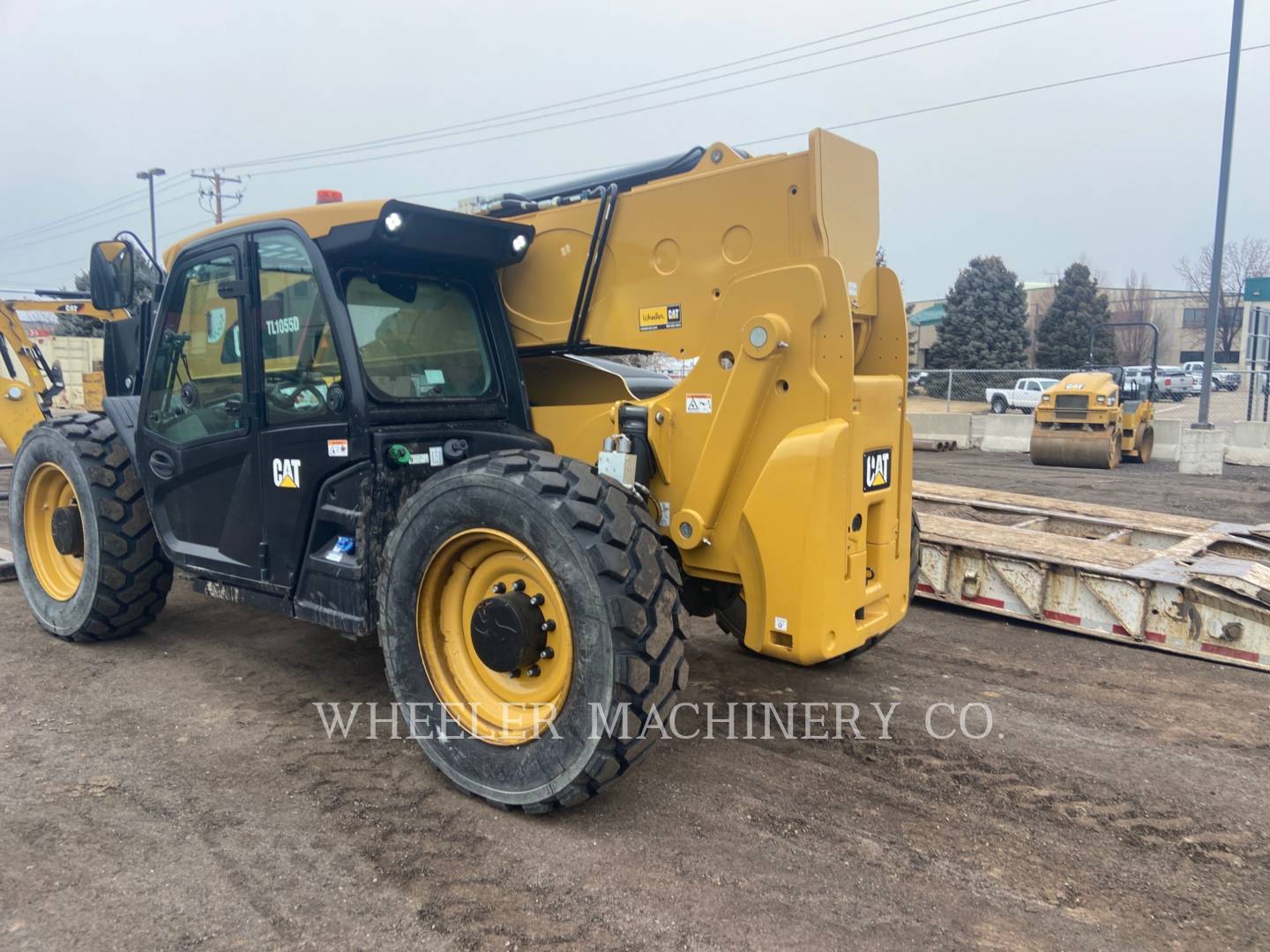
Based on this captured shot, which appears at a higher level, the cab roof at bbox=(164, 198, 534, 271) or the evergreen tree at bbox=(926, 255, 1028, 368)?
the evergreen tree at bbox=(926, 255, 1028, 368)

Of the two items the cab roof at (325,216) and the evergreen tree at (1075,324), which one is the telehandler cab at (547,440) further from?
the evergreen tree at (1075,324)

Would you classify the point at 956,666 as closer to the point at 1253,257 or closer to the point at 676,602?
the point at 676,602

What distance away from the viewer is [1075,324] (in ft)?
138

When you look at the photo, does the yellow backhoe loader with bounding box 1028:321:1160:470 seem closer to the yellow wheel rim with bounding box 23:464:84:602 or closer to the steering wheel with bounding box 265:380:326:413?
the steering wheel with bounding box 265:380:326:413

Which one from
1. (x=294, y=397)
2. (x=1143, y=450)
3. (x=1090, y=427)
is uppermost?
(x=294, y=397)

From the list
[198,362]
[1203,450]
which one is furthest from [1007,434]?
[198,362]

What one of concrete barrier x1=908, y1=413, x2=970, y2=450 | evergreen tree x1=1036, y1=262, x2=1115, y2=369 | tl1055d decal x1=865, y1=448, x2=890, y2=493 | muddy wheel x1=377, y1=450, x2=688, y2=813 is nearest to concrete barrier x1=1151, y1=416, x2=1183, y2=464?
concrete barrier x1=908, y1=413, x2=970, y2=450

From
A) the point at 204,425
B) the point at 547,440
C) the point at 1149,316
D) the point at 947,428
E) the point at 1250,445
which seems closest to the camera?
the point at 547,440

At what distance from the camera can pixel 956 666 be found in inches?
196

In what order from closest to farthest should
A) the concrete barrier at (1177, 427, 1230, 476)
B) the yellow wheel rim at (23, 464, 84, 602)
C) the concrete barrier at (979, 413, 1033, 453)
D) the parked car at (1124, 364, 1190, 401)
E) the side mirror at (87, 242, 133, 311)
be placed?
1. the side mirror at (87, 242, 133, 311)
2. the yellow wheel rim at (23, 464, 84, 602)
3. the concrete barrier at (1177, 427, 1230, 476)
4. the concrete barrier at (979, 413, 1033, 453)
5. the parked car at (1124, 364, 1190, 401)

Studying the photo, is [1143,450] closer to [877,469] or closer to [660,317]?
[877,469]

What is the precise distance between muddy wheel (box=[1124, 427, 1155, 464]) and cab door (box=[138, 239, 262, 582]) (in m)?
16.1

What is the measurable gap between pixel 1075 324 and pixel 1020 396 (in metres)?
16.2

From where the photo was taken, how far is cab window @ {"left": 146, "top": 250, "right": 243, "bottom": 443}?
4289 millimetres
